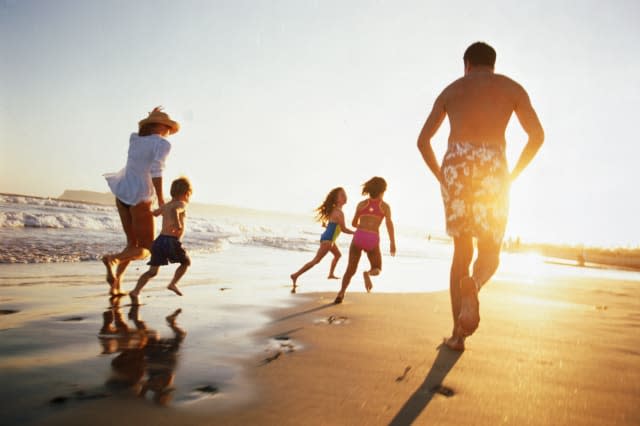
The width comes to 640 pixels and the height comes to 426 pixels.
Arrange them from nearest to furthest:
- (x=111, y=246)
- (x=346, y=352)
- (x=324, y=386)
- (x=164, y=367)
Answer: (x=324, y=386) → (x=164, y=367) → (x=346, y=352) → (x=111, y=246)

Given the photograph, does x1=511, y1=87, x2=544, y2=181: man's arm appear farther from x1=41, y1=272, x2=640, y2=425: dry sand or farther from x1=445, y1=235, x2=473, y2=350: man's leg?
x1=41, y1=272, x2=640, y2=425: dry sand

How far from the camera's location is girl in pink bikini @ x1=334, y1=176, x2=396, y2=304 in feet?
18.2

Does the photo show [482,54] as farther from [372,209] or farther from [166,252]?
[166,252]

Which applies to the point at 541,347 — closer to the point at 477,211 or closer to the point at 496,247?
the point at 496,247

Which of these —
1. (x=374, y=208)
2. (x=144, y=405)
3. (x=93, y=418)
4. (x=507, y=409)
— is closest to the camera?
(x=93, y=418)

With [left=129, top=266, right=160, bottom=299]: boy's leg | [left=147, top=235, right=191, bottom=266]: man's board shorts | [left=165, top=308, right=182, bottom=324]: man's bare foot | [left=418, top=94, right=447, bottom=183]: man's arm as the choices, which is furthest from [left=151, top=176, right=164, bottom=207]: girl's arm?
[left=418, top=94, right=447, bottom=183]: man's arm

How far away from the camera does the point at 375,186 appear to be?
5766 millimetres

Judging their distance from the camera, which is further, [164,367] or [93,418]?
[164,367]

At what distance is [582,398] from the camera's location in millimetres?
2152

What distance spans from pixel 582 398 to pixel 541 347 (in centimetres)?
116

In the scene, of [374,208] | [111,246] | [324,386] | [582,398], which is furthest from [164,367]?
[111,246]

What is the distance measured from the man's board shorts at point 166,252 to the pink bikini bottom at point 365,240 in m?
2.36

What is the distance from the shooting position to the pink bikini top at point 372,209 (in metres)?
5.70

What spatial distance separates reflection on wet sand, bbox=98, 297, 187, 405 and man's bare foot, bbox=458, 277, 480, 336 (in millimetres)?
1884
